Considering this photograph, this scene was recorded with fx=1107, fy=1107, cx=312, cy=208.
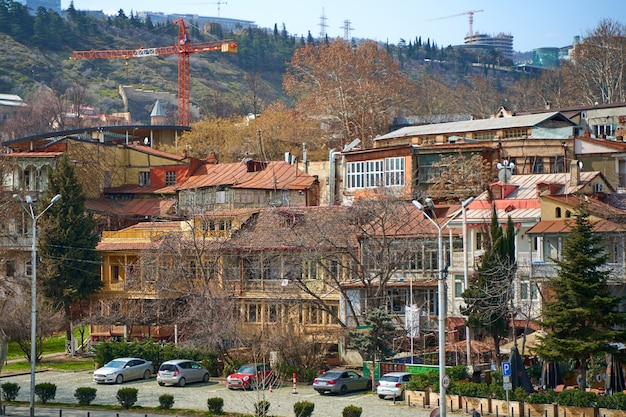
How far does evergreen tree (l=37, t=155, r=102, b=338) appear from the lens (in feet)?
205

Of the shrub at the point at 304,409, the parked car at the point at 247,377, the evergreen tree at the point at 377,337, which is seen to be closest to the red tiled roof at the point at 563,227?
the evergreen tree at the point at 377,337

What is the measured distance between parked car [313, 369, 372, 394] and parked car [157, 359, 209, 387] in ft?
19.6

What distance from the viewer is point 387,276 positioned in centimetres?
5116

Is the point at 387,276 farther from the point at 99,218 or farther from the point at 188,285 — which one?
the point at 99,218

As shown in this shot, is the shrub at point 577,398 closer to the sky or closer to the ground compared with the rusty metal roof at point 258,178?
closer to the ground

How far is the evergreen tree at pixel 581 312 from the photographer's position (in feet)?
130

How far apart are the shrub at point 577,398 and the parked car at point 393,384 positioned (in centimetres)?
665

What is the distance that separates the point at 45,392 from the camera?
144 ft

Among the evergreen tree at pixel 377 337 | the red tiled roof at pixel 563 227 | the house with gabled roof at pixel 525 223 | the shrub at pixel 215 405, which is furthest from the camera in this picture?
the house with gabled roof at pixel 525 223

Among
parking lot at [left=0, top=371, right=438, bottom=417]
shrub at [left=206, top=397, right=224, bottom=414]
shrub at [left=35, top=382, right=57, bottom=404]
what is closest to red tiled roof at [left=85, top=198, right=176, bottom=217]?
parking lot at [left=0, top=371, right=438, bottom=417]

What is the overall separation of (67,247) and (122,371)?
16.1 meters

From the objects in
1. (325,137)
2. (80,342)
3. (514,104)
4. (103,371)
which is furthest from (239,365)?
(514,104)

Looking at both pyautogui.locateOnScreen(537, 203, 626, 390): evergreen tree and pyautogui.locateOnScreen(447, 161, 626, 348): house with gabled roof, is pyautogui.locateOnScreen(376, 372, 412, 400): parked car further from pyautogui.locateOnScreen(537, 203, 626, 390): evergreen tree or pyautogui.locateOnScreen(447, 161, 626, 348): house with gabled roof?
pyautogui.locateOnScreen(447, 161, 626, 348): house with gabled roof

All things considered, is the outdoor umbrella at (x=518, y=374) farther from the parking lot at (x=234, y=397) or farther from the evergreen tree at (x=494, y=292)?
the evergreen tree at (x=494, y=292)
